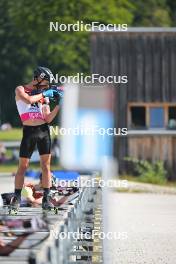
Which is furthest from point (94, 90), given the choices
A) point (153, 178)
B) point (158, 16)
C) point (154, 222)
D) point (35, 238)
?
point (158, 16)

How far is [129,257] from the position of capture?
1338 cm

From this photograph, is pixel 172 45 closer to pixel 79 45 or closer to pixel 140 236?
pixel 140 236

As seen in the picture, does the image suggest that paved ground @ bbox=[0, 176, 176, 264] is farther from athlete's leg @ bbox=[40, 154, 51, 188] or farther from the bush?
the bush

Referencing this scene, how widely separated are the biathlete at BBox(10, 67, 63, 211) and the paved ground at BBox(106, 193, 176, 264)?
88 centimetres

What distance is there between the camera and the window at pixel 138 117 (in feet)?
100

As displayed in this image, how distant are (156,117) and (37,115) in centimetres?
2102

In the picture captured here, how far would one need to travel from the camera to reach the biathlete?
9.43 metres

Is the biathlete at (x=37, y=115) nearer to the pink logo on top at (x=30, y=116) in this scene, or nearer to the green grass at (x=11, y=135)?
the pink logo on top at (x=30, y=116)

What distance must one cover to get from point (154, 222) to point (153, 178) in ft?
36.4

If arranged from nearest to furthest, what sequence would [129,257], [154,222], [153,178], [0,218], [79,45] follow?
[0,218] → [129,257] → [154,222] → [153,178] → [79,45]

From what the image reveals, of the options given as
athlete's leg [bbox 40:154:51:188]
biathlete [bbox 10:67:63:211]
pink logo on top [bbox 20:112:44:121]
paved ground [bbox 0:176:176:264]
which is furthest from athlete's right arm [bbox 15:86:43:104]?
paved ground [bbox 0:176:176:264]

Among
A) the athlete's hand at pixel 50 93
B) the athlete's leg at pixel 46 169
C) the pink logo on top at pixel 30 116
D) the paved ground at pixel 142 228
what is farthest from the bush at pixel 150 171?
the athlete's hand at pixel 50 93

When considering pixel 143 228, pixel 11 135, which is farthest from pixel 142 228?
pixel 11 135

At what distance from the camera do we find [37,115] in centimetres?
958
